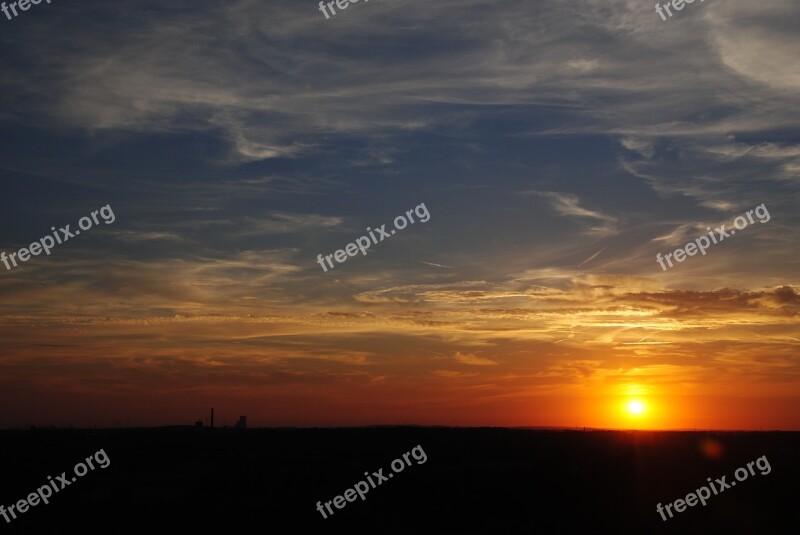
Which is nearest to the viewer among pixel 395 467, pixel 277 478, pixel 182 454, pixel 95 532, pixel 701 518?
pixel 95 532

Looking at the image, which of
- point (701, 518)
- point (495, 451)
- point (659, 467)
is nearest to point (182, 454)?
point (495, 451)

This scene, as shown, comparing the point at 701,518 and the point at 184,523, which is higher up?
the point at 184,523

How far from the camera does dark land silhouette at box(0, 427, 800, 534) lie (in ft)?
144

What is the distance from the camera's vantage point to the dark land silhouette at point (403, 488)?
43.8 m

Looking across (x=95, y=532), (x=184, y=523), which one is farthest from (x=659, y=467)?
(x=95, y=532)

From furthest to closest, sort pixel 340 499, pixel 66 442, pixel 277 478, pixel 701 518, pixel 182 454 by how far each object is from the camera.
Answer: pixel 66 442 → pixel 182 454 → pixel 277 478 → pixel 340 499 → pixel 701 518

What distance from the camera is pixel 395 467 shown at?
61375mm

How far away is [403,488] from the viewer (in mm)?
53625

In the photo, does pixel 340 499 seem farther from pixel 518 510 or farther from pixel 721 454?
pixel 721 454

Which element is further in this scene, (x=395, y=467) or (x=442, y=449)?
(x=442, y=449)

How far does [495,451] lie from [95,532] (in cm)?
4063

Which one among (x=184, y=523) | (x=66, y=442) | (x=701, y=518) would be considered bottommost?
(x=701, y=518)

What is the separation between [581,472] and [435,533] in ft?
65.8

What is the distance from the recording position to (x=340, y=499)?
49156 millimetres
